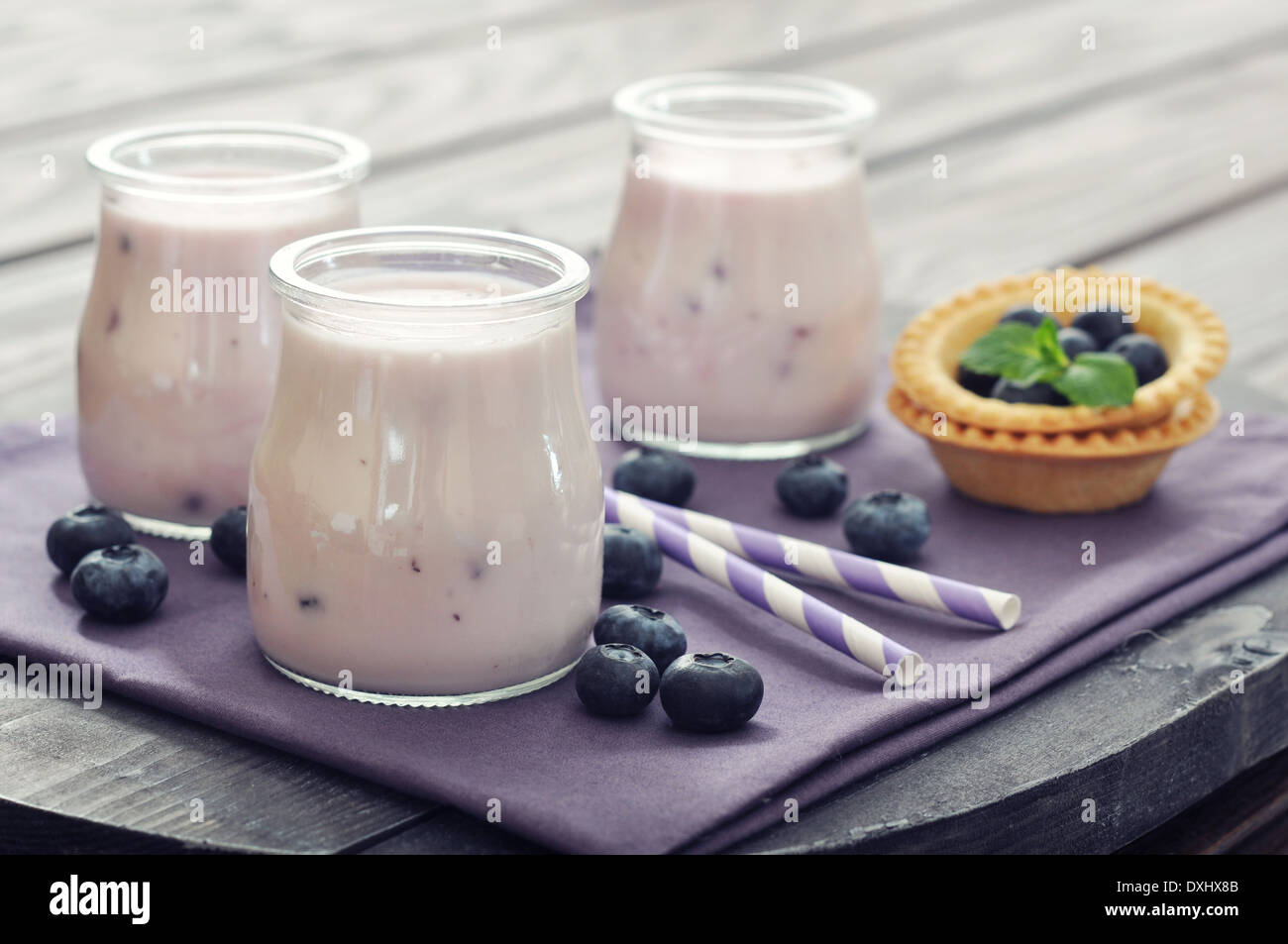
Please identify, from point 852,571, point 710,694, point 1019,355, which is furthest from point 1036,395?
point 710,694

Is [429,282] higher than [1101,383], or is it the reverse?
[429,282]

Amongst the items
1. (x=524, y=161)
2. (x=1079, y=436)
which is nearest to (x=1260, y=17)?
(x=524, y=161)

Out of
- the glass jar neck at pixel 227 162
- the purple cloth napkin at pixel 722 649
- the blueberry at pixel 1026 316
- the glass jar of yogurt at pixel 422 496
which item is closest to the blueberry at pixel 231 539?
the purple cloth napkin at pixel 722 649

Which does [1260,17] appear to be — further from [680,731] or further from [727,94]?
[680,731]

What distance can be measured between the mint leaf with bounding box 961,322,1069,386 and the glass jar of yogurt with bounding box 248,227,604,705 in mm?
476

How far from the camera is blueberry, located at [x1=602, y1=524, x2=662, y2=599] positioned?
1269mm

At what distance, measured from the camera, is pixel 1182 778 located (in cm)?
113

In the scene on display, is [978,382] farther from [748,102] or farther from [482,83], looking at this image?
[482,83]

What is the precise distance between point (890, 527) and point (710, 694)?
33cm

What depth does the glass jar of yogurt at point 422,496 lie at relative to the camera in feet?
3.51

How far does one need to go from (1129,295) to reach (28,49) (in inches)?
72.4

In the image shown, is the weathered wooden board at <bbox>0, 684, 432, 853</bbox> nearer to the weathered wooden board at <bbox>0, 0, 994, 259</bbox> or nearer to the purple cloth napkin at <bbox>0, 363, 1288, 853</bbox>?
the purple cloth napkin at <bbox>0, 363, 1288, 853</bbox>

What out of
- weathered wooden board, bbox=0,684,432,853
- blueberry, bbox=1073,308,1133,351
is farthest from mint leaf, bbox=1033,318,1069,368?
weathered wooden board, bbox=0,684,432,853

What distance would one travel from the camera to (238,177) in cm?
139
